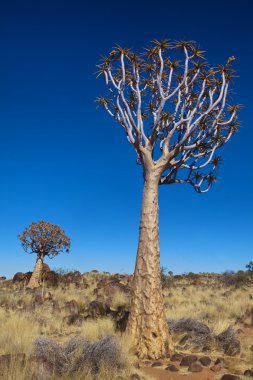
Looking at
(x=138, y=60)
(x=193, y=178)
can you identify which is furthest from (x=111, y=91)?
(x=193, y=178)

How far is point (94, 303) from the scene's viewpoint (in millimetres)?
11953

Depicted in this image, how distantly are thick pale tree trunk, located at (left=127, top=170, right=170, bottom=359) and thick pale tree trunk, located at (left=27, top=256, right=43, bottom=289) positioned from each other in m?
13.7

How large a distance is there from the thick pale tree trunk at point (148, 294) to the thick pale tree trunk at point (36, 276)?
44.9 ft

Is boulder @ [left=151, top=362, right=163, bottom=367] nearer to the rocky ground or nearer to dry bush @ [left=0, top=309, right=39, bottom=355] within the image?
the rocky ground

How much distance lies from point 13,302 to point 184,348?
26.0 ft

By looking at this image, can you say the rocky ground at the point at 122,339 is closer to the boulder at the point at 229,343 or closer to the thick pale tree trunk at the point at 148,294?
the boulder at the point at 229,343

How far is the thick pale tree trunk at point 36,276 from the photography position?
814 inches

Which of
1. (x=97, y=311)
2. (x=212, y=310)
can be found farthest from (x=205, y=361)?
(x=212, y=310)

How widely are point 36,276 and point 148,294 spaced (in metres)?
14.1

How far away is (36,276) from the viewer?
819 inches

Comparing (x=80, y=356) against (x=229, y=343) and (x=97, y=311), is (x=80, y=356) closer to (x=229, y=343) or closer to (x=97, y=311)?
(x=229, y=343)

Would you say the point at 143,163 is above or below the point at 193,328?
above

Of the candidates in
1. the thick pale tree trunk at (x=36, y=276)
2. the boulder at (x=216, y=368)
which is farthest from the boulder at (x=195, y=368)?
the thick pale tree trunk at (x=36, y=276)

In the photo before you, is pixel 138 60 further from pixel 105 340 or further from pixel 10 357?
pixel 10 357
